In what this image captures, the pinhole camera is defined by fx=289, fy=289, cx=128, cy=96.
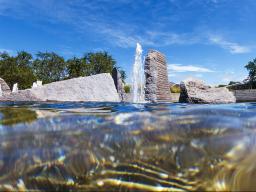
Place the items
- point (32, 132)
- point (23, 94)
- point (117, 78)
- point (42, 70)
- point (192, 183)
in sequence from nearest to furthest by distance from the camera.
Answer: point (192, 183) → point (32, 132) → point (23, 94) → point (117, 78) → point (42, 70)

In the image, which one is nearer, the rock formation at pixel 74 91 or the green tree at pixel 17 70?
the rock formation at pixel 74 91

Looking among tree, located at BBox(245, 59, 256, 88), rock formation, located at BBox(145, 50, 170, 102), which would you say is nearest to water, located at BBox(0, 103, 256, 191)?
rock formation, located at BBox(145, 50, 170, 102)

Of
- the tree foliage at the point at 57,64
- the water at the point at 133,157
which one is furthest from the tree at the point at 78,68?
the water at the point at 133,157

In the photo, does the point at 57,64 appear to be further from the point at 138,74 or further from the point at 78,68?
the point at 138,74

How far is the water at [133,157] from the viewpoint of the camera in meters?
1.61

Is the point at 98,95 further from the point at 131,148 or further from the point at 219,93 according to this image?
the point at 131,148

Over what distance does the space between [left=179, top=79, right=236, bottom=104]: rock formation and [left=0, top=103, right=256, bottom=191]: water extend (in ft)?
36.1

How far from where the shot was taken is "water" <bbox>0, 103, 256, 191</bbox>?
1.61 meters

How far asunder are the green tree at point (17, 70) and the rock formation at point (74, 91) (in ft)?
97.9

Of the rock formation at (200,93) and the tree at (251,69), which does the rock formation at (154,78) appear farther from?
the tree at (251,69)

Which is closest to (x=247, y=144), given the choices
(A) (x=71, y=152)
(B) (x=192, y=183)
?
(B) (x=192, y=183)

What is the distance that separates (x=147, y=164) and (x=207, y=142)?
0.39m

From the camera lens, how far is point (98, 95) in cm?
1110

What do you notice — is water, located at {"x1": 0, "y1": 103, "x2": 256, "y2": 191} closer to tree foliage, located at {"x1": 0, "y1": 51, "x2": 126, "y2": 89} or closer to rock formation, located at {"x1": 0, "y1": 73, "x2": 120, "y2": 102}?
rock formation, located at {"x1": 0, "y1": 73, "x2": 120, "y2": 102}
